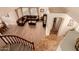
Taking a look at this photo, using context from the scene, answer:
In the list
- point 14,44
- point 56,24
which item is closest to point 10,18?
point 14,44

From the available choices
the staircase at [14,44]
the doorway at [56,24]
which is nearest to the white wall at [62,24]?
the doorway at [56,24]

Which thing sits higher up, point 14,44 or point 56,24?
point 56,24

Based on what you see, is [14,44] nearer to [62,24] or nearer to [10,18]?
[10,18]

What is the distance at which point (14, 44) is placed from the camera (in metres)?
1.03

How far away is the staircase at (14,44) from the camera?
1.00 meters

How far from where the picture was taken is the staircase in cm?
100

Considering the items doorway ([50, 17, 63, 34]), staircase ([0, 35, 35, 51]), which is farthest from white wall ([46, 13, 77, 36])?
staircase ([0, 35, 35, 51])

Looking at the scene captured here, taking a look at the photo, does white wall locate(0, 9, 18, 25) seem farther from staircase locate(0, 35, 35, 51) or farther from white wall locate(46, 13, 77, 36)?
white wall locate(46, 13, 77, 36)

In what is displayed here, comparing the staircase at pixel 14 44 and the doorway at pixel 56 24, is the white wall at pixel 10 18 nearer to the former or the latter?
the staircase at pixel 14 44

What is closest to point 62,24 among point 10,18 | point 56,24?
point 56,24

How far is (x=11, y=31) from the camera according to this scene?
983mm
